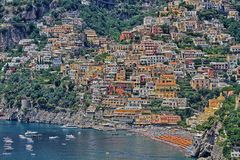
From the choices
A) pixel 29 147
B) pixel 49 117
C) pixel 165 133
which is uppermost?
pixel 49 117

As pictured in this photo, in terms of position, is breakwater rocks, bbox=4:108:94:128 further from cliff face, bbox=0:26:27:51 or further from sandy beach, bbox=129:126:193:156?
cliff face, bbox=0:26:27:51

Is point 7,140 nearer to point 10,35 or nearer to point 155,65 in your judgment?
point 155,65

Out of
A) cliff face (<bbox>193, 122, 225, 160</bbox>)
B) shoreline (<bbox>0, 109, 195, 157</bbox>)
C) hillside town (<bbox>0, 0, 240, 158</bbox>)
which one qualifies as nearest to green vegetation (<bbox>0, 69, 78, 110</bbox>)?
hillside town (<bbox>0, 0, 240, 158</bbox>)

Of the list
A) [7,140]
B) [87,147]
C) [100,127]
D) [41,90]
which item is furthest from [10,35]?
[87,147]

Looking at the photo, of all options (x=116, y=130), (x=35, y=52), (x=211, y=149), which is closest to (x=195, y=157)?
(x=211, y=149)

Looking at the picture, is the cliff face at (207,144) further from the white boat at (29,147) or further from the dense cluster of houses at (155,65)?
the white boat at (29,147)

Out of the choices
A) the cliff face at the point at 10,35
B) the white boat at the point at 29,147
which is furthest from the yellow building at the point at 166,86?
the cliff face at the point at 10,35
